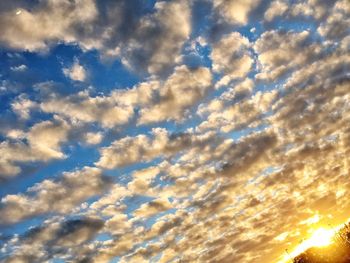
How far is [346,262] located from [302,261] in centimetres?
1019

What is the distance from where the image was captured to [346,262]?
260ft

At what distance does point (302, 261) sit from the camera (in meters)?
87.1

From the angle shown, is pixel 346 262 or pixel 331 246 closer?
pixel 346 262

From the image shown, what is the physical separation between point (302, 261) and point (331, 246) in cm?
680

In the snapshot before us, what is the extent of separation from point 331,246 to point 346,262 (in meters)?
7.68

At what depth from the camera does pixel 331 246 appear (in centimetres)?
8681

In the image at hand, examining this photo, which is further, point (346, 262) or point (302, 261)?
point (302, 261)
